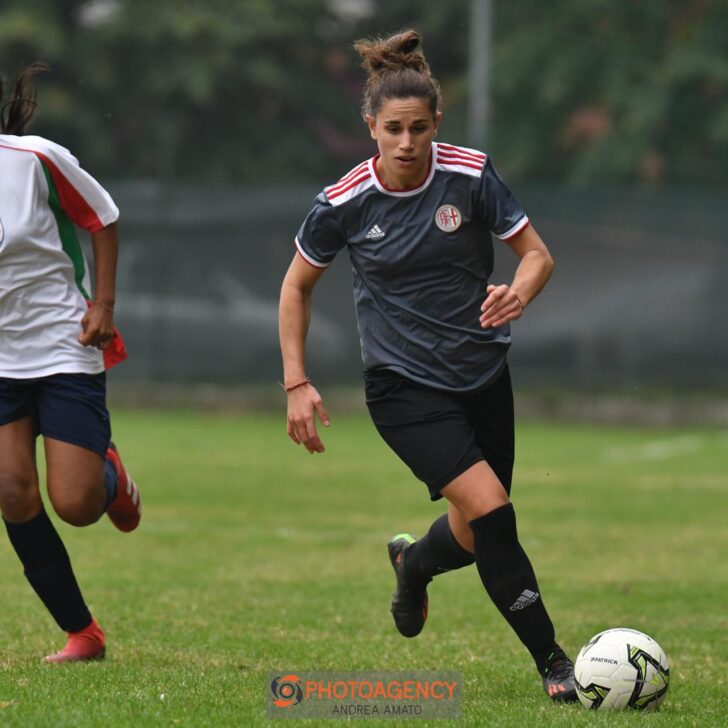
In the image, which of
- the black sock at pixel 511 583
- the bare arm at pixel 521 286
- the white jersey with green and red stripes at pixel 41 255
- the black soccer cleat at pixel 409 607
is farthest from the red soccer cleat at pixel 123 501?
the bare arm at pixel 521 286

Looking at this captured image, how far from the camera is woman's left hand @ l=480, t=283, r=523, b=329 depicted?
208 inches

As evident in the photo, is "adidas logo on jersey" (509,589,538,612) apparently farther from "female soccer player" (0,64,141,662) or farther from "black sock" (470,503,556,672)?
"female soccer player" (0,64,141,662)

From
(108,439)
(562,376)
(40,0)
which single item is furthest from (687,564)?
(40,0)

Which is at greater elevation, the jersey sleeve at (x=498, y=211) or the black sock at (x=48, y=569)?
the jersey sleeve at (x=498, y=211)

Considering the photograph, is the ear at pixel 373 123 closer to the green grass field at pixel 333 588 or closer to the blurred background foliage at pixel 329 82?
the green grass field at pixel 333 588

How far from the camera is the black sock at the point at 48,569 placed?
6043mm

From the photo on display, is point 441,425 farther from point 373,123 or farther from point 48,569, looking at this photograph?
point 48,569

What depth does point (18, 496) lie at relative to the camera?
5945 millimetres

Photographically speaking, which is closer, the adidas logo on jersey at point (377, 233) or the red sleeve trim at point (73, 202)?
the adidas logo on jersey at point (377, 233)

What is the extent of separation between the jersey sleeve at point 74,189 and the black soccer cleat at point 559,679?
229cm

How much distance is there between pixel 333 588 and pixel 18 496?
283cm

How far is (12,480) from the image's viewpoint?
233 inches

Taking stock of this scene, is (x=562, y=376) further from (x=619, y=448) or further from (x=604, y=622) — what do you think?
(x=604, y=622)

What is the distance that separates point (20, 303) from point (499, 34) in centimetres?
2321
